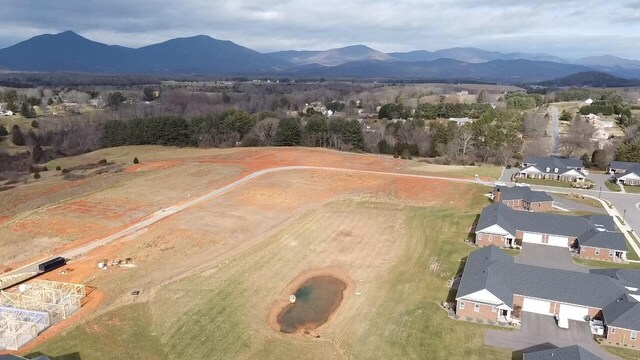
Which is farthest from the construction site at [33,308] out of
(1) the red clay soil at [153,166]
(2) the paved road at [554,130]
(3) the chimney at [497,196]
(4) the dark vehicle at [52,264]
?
(2) the paved road at [554,130]

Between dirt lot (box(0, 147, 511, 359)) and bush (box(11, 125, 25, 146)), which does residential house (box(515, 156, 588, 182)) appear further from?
bush (box(11, 125, 25, 146))

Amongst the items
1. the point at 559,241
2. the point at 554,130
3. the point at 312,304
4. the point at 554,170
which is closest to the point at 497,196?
the point at 559,241

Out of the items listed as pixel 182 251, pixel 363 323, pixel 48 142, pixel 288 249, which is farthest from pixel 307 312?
pixel 48 142

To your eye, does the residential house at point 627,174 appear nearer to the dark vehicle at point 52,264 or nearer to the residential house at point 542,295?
the residential house at point 542,295

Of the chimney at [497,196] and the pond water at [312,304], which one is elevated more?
the chimney at [497,196]

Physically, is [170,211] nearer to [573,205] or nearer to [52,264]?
[52,264]

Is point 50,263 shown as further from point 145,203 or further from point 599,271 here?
point 599,271
